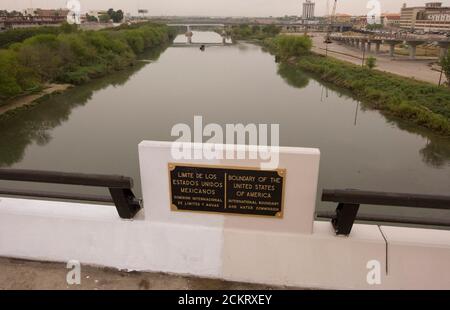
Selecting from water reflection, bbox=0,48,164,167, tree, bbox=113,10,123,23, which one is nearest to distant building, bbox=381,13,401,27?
tree, bbox=113,10,123,23

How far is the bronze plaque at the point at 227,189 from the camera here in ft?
9.68

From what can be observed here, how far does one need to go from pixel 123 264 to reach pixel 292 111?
25.1 meters

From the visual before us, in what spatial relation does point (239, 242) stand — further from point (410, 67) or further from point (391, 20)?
point (391, 20)

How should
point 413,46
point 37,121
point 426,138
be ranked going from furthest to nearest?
point 413,46
point 37,121
point 426,138

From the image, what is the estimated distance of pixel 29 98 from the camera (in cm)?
3050

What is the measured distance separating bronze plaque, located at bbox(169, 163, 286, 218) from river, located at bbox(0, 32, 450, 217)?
31.1 ft

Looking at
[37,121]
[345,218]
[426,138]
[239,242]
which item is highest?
[345,218]

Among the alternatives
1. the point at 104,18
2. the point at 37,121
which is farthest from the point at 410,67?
the point at 104,18

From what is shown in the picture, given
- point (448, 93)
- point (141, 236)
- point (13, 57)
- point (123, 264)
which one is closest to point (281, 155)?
point (141, 236)

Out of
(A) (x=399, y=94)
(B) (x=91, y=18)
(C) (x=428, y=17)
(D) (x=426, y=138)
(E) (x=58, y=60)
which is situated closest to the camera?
(D) (x=426, y=138)

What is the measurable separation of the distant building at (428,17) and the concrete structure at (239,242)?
331 feet

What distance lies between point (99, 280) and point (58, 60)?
1502 inches

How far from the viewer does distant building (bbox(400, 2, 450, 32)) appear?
305ft

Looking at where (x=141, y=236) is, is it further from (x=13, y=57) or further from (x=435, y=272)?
(x=13, y=57)
